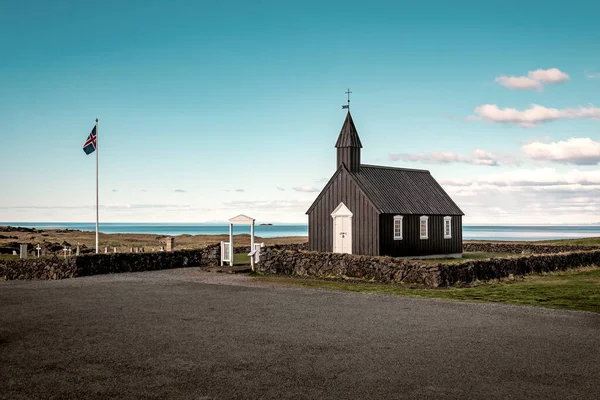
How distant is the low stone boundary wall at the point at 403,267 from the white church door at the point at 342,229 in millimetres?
6428

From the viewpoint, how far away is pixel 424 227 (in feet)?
118

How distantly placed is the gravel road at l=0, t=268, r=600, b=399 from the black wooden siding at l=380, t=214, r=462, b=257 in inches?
583

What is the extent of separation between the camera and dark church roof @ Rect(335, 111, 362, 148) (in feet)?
117

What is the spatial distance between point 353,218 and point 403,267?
10405 millimetres

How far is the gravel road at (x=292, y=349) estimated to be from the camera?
8.62m

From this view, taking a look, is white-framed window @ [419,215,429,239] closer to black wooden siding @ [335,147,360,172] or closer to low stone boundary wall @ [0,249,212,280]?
black wooden siding @ [335,147,360,172]

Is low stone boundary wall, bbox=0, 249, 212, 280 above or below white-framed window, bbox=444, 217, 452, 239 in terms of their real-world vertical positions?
below

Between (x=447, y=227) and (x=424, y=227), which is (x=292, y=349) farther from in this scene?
(x=447, y=227)

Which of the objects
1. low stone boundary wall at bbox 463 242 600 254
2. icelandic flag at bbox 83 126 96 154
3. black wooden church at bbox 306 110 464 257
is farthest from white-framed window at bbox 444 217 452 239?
icelandic flag at bbox 83 126 96 154

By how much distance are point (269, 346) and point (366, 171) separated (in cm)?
2589

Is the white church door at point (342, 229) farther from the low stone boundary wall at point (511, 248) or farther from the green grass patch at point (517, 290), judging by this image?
the low stone boundary wall at point (511, 248)

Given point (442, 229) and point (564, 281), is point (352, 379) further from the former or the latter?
point (442, 229)

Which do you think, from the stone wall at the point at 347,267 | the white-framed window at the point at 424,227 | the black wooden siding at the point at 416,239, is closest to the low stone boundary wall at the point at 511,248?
the black wooden siding at the point at 416,239

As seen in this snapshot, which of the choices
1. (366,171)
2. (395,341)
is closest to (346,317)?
(395,341)
